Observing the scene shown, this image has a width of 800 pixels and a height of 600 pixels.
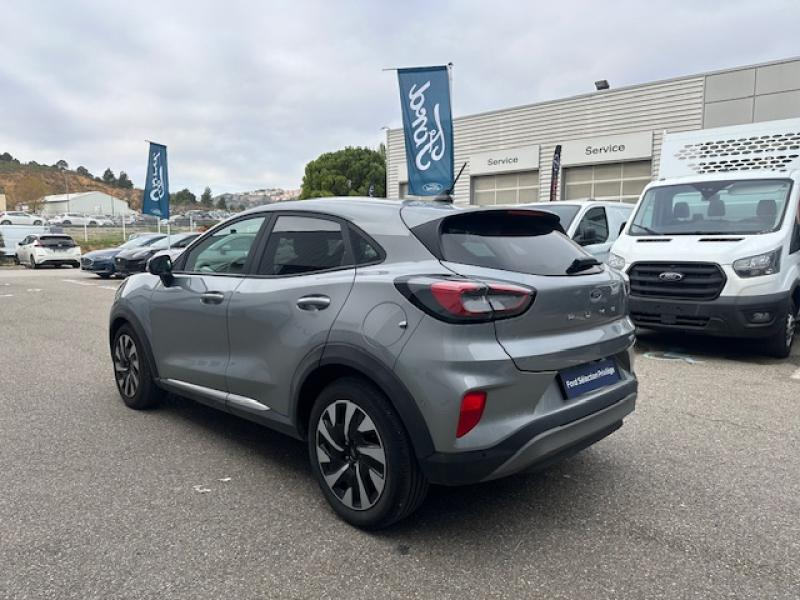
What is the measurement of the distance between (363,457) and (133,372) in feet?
9.11

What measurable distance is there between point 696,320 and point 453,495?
171 inches

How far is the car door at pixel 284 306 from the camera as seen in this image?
10.1ft

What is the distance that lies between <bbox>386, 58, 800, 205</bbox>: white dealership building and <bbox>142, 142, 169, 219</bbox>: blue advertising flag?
1267cm

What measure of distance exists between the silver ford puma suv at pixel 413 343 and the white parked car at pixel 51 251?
2314cm

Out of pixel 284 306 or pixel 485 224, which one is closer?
pixel 485 224

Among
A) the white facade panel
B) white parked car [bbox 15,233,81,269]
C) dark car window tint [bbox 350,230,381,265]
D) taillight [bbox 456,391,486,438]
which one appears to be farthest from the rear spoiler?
white parked car [bbox 15,233,81,269]

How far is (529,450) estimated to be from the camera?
2625mm

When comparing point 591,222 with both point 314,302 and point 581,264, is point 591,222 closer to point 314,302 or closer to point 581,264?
point 581,264

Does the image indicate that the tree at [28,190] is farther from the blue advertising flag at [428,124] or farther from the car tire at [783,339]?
the car tire at [783,339]

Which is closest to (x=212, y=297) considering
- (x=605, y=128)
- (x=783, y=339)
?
(x=783, y=339)

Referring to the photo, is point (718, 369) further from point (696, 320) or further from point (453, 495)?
point (453, 495)

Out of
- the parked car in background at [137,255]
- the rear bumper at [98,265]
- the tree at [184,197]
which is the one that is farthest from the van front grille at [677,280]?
the tree at [184,197]

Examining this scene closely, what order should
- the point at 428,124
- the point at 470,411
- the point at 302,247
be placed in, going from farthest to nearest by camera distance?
the point at 428,124 < the point at 302,247 < the point at 470,411

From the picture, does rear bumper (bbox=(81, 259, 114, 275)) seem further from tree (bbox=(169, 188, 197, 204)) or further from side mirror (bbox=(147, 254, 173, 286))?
tree (bbox=(169, 188, 197, 204))
